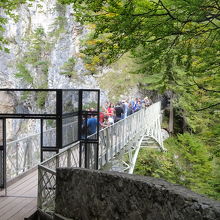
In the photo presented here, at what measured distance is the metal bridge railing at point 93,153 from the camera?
505 cm

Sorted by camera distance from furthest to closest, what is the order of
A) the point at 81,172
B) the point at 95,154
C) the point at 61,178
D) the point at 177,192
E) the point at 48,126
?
1. the point at 95,154
2. the point at 48,126
3. the point at 61,178
4. the point at 81,172
5. the point at 177,192

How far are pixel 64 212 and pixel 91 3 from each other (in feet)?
9.87

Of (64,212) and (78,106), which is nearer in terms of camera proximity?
(64,212)

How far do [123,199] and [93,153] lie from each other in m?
3.89

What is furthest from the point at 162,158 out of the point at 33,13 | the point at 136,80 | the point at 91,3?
the point at 33,13

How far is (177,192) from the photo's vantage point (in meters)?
2.83

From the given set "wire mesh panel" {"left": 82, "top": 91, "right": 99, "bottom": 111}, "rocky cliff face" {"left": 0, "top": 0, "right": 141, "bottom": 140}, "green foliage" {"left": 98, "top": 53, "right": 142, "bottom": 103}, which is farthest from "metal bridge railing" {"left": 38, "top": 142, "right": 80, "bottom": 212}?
"rocky cliff face" {"left": 0, "top": 0, "right": 141, "bottom": 140}

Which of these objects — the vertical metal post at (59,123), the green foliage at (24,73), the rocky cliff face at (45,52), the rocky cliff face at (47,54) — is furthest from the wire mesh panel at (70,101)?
the green foliage at (24,73)

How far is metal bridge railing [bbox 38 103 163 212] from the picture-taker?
16.6 feet

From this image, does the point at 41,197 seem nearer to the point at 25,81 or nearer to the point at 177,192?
the point at 177,192

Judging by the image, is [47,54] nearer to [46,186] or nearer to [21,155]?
[21,155]

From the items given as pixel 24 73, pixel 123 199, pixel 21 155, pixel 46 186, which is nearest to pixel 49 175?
pixel 46 186

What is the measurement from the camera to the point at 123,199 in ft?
11.4

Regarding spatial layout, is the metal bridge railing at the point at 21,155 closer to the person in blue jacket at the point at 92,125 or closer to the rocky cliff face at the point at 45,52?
the person in blue jacket at the point at 92,125
